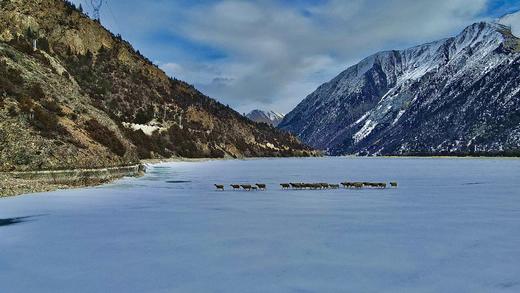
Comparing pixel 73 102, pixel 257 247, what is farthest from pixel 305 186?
pixel 73 102

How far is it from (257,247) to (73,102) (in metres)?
54.7

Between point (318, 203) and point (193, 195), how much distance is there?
11.4 m

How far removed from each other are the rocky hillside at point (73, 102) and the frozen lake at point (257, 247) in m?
17.9

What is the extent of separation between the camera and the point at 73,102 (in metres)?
65.1

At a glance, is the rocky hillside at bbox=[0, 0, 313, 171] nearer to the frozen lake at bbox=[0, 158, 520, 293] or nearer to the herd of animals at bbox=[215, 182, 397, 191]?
the herd of animals at bbox=[215, 182, 397, 191]

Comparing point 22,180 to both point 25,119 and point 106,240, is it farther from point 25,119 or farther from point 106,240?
point 106,240

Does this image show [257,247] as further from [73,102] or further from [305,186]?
[73,102]

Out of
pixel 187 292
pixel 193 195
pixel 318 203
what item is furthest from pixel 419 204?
pixel 187 292

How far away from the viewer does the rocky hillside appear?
1890 inches

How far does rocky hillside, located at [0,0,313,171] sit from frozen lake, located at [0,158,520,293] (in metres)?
17.9

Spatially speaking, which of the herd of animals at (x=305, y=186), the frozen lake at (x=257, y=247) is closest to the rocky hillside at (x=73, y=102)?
the herd of animals at (x=305, y=186)

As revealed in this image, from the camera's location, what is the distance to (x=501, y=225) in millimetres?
22484

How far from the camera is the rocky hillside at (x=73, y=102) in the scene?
48000 millimetres

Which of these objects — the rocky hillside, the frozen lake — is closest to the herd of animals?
the frozen lake
